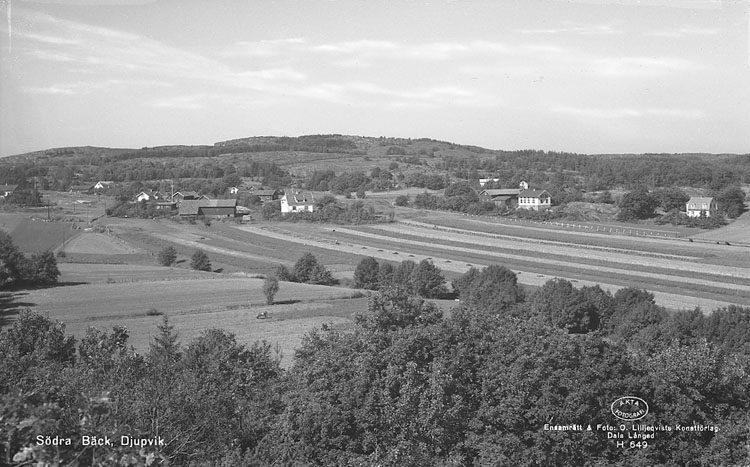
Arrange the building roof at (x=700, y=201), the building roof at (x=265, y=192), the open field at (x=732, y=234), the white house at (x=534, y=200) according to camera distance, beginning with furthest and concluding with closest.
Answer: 1. the building roof at (x=265, y=192)
2. the white house at (x=534, y=200)
3. the building roof at (x=700, y=201)
4. the open field at (x=732, y=234)

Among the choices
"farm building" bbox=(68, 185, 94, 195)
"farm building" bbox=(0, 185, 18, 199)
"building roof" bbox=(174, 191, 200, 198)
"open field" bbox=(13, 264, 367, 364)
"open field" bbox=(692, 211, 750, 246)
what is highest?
"farm building" bbox=(0, 185, 18, 199)

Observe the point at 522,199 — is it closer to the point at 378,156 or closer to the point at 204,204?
the point at 204,204

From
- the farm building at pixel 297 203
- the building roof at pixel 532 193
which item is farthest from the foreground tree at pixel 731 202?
the farm building at pixel 297 203

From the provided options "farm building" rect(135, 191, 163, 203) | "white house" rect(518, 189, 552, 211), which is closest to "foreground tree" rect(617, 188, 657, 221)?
"white house" rect(518, 189, 552, 211)

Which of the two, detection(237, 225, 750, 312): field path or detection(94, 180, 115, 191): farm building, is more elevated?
detection(94, 180, 115, 191): farm building

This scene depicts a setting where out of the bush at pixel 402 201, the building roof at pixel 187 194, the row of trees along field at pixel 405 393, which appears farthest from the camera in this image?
the bush at pixel 402 201

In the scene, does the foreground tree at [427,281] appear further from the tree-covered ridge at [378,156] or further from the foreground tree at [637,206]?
the foreground tree at [637,206]

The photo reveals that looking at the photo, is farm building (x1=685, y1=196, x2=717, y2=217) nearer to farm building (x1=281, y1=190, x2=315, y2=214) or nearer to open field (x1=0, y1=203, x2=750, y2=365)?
Result: open field (x1=0, y1=203, x2=750, y2=365)
